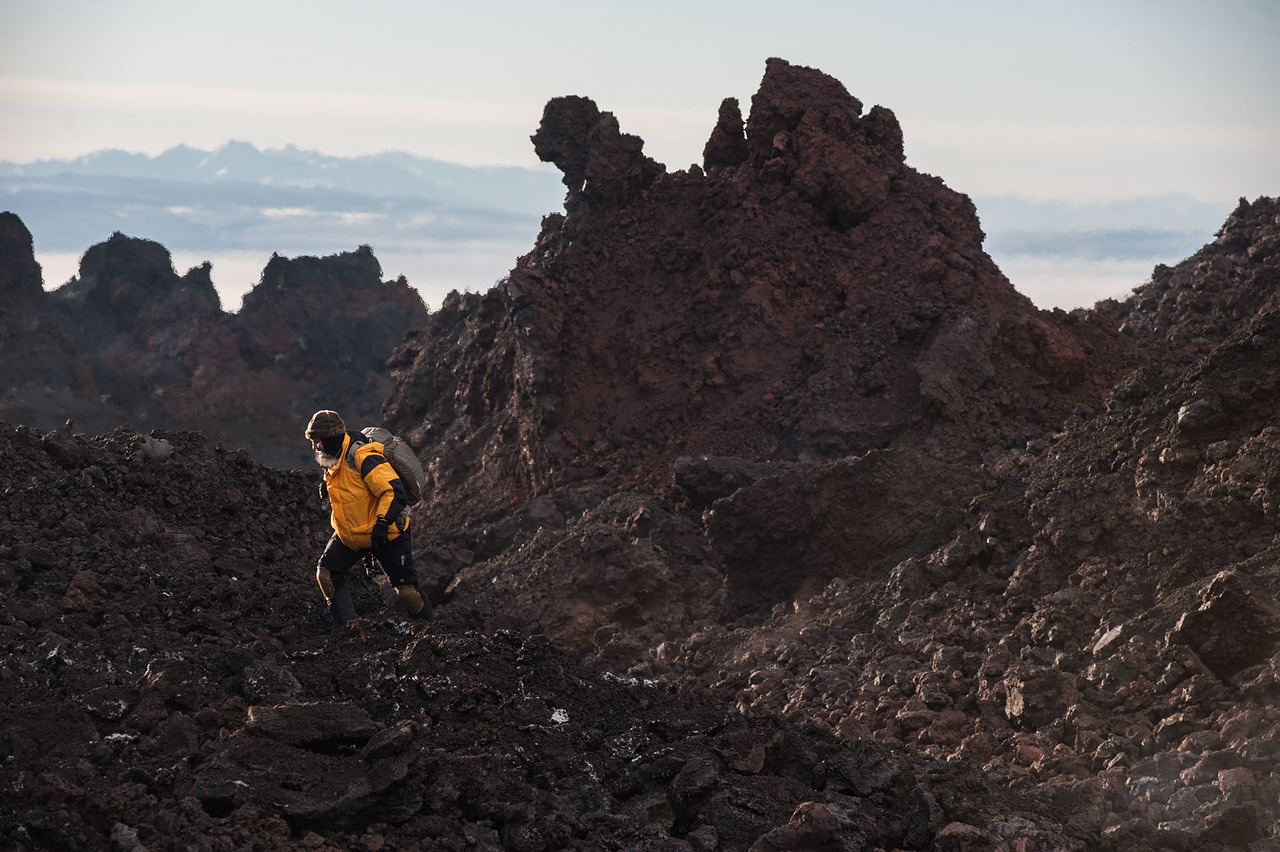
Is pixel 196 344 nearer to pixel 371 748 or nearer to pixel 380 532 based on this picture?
pixel 380 532

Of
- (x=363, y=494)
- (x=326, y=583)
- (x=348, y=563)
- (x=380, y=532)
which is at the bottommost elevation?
(x=326, y=583)

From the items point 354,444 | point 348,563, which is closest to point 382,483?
point 354,444

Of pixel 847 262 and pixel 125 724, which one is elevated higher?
pixel 847 262

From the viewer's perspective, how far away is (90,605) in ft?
25.8

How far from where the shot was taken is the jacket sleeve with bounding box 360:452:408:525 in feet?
26.2

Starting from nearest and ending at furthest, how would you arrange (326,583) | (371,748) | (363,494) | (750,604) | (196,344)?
(371,748) → (363,494) → (326,583) → (750,604) → (196,344)

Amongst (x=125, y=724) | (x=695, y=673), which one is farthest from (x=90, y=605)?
(x=695, y=673)

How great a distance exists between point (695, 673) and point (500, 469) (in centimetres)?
1041

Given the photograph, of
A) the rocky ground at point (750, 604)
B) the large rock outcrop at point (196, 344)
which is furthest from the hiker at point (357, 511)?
the large rock outcrop at point (196, 344)

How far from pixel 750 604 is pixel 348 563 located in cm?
577

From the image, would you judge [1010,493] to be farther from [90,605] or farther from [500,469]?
[500,469]

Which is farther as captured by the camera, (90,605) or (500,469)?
(500,469)

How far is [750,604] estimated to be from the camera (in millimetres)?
13148

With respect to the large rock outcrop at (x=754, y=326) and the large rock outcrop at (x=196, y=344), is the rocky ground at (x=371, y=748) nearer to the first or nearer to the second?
the large rock outcrop at (x=754, y=326)
